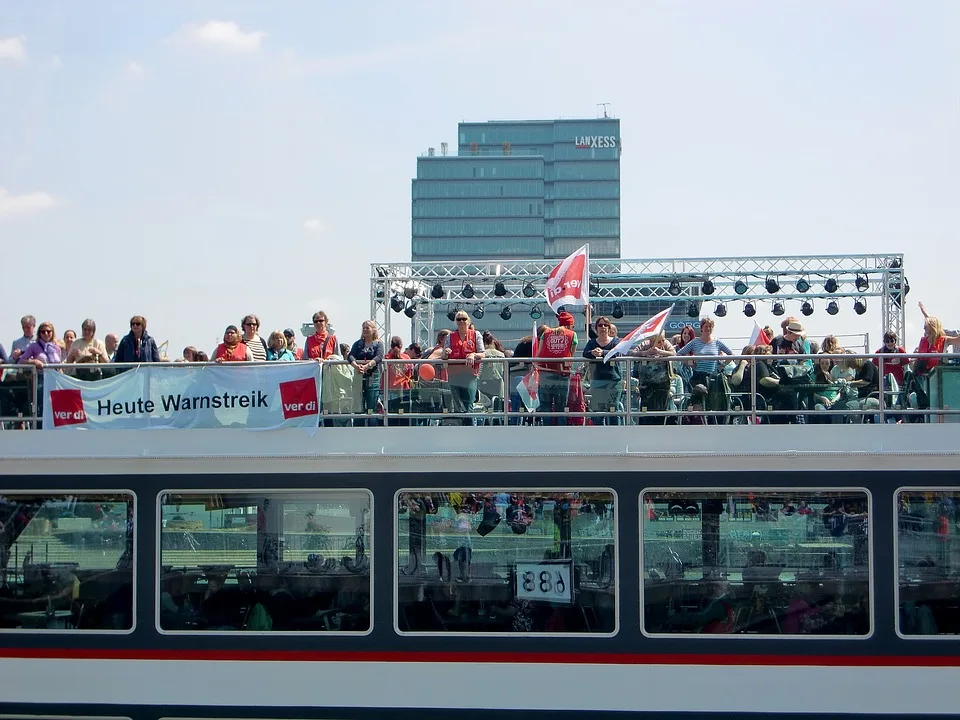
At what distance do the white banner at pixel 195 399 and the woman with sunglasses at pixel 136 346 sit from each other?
101cm

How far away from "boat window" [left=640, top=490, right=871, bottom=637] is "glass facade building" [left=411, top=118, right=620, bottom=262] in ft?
431

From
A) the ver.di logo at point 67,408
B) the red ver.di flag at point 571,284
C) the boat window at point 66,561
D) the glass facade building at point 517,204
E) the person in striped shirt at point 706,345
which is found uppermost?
the glass facade building at point 517,204

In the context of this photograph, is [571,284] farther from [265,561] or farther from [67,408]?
[67,408]

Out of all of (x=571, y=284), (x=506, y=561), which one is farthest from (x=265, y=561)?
(x=571, y=284)

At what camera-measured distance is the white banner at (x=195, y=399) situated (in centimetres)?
757

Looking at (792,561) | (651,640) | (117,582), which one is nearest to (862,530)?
(792,561)

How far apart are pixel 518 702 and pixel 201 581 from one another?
2.42 metres

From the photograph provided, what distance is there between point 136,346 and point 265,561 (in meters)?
2.35

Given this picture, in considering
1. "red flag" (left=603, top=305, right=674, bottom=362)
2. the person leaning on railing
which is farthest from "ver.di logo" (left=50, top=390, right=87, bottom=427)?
"red flag" (left=603, top=305, right=674, bottom=362)

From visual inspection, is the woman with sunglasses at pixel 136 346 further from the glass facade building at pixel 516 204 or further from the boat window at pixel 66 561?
the glass facade building at pixel 516 204

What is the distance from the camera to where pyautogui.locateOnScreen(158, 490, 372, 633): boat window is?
7.44m

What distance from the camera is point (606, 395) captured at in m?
7.42

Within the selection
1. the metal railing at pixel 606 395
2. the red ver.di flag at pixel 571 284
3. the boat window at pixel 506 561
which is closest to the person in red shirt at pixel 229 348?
the metal railing at pixel 606 395

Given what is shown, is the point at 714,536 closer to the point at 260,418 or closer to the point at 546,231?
the point at 260,418
